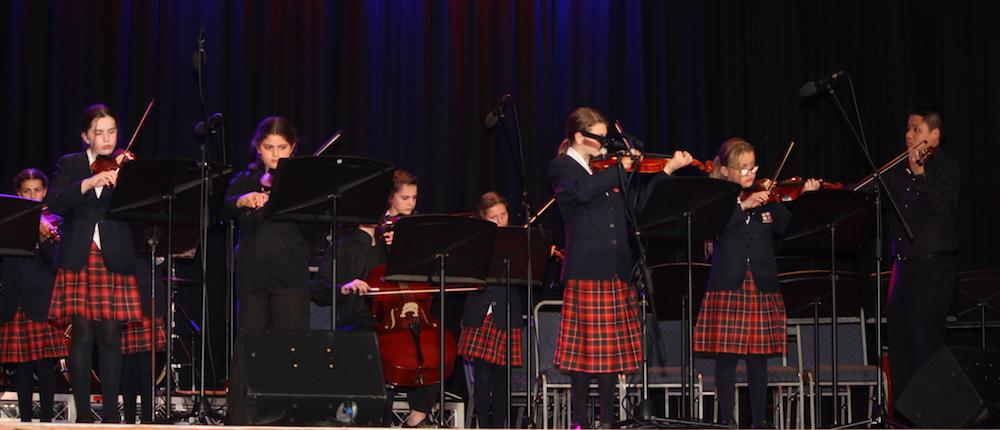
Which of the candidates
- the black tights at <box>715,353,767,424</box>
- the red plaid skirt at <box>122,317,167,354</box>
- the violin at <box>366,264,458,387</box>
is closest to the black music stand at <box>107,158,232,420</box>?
the red plaid skirt at <box>122,317,167,354</box>

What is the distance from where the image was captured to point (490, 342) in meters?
5.68

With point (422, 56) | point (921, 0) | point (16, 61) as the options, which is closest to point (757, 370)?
point (422, 56)

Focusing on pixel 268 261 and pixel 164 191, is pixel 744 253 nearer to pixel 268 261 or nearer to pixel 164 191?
pixel 268 261

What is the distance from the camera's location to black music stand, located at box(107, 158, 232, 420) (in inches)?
171

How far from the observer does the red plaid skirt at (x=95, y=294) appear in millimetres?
4648

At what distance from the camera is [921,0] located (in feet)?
25.1

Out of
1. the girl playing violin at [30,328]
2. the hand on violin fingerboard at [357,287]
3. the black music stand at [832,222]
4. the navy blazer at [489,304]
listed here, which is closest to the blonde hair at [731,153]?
the black music stand at [832,222]

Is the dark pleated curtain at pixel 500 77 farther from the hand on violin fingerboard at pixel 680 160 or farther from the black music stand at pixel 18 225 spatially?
the hand on violin fingerboard at pixel 680 160

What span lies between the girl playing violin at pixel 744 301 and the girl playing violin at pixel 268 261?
2.02m

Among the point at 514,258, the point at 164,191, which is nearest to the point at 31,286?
the point at 164,191

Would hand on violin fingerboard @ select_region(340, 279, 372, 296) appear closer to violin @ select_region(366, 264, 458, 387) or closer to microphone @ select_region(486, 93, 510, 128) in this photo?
violin @ select_region(366, 264, 458, 387)

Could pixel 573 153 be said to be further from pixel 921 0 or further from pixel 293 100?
pixel 921 0

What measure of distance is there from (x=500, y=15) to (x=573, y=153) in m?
2.93

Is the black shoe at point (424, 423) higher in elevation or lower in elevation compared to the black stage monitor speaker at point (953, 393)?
lower
